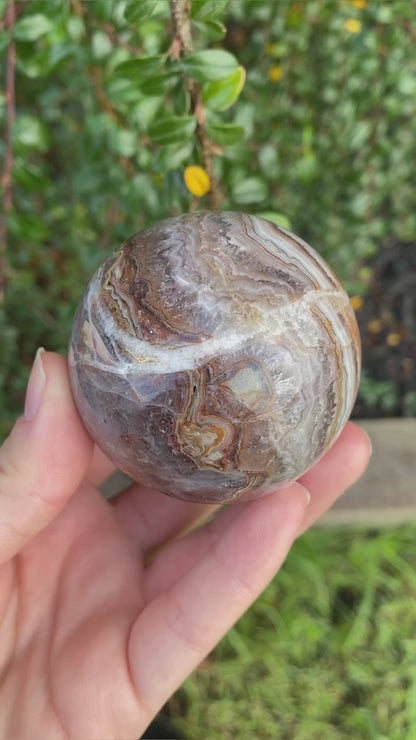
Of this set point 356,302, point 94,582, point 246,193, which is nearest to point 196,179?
point 246,193

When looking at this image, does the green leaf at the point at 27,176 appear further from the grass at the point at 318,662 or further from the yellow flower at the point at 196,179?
the grass at the point at 318,662

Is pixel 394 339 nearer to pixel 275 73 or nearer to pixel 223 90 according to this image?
pixel 275 73

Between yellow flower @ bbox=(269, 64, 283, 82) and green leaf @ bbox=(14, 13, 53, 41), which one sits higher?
green leaf @ bbox=(14, 13, 53, 41)

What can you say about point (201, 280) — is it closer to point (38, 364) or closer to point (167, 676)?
point (38, 364)

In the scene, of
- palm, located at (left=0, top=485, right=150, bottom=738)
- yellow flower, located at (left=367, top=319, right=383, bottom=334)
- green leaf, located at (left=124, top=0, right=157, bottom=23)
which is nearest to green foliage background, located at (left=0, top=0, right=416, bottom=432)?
green leaf, located at (left=124, top=0, right=157, bottom=23)

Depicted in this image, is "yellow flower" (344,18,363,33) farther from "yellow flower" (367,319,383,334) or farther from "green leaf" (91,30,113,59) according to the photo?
"yellow flower" (367,319,383,334)

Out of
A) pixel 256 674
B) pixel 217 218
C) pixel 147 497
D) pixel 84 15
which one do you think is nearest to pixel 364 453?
pixel 147 497
